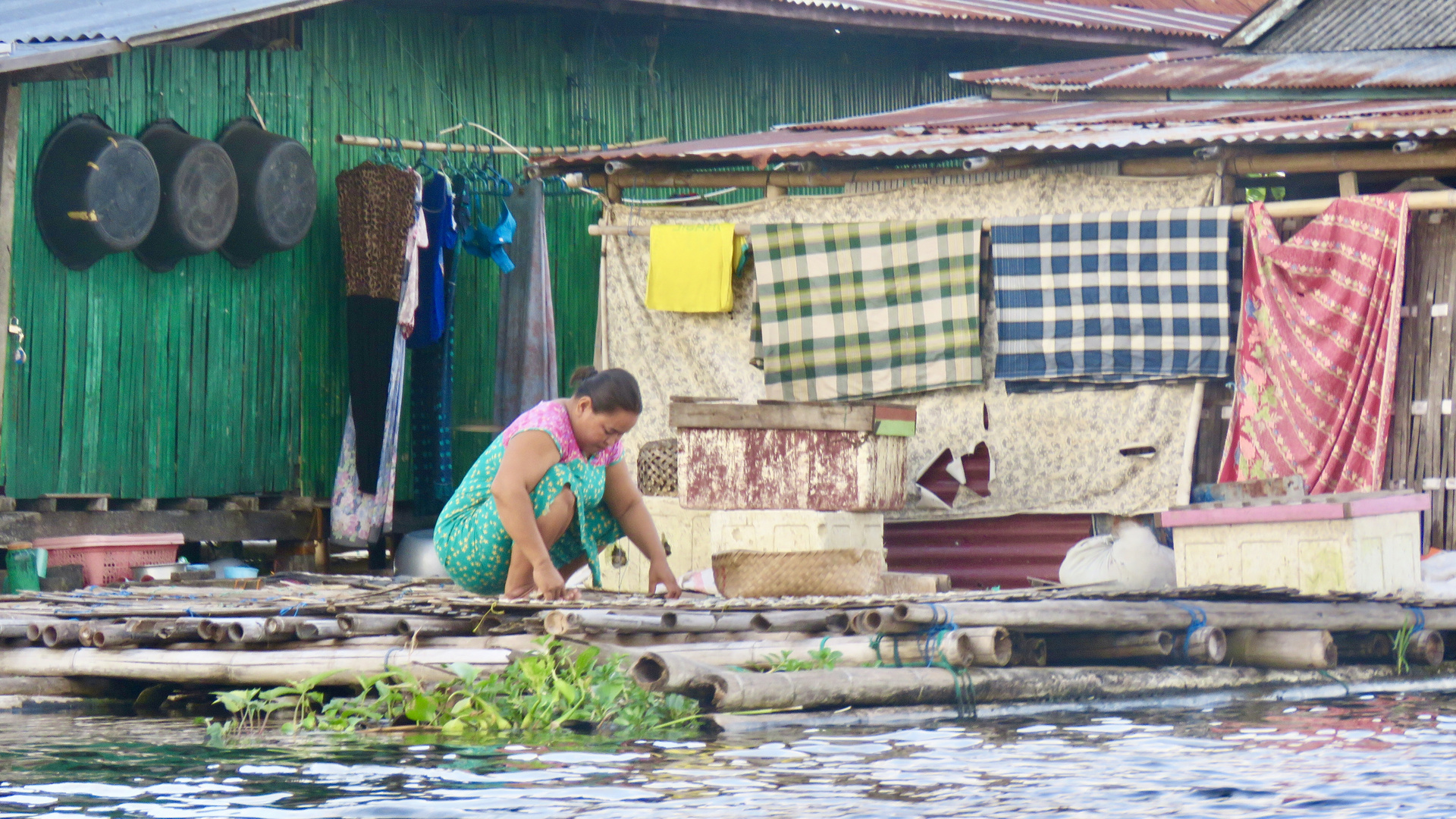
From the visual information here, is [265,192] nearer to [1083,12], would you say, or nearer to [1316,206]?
[1316,206]

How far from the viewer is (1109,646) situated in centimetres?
712

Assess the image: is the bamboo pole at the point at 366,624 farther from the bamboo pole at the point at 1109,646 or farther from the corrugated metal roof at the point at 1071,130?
the corrugated metal roof at the point at 1071,130

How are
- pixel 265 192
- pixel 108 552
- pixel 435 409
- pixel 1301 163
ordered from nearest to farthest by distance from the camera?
1. pixel 1301 163
2. pixel 108 552
3. pixel 265 192
4. pixel 435 409

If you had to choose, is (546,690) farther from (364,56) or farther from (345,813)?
(364,56)

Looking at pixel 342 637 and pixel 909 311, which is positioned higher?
pixel 909 311

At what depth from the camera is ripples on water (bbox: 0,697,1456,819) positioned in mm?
4586

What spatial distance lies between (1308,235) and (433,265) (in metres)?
5.62

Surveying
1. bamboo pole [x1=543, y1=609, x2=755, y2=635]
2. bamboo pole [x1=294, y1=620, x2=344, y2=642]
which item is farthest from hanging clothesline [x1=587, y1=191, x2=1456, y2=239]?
bamboo pole [x1=294, y1=620, x2=344, y2=642]

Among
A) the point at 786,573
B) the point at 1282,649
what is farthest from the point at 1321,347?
the point at 786,573

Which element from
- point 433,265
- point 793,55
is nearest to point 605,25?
point 793,55

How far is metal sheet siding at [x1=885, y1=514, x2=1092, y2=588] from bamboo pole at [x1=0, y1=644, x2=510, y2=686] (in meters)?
4.29

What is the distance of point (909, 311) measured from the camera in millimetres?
10078

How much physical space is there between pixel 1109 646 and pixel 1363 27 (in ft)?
25.7

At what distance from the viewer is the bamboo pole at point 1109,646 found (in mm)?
6949
